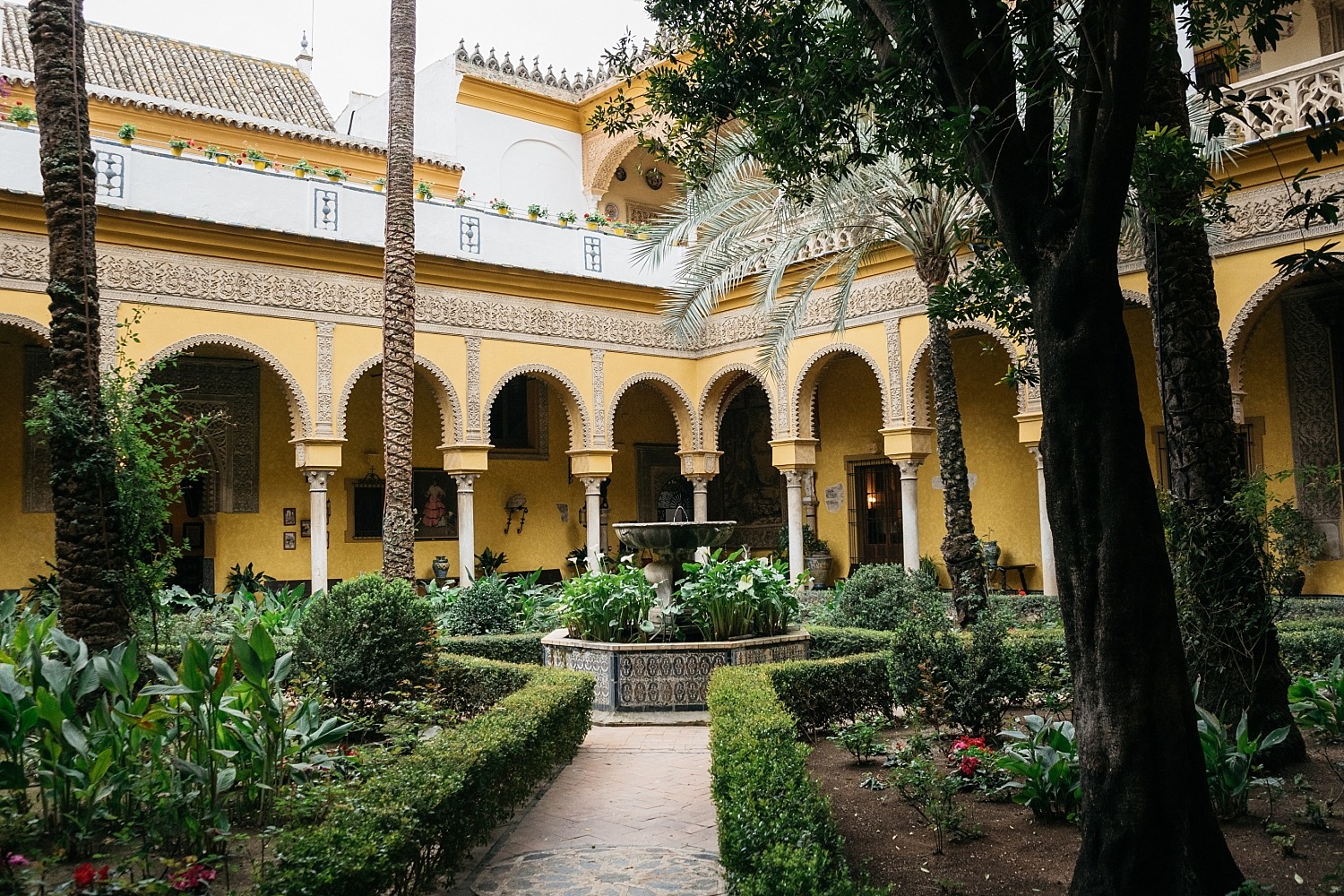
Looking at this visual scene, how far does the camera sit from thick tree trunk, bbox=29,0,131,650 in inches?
215

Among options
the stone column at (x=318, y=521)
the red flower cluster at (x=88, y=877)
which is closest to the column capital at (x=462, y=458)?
the stone column at (x=318, y=521)

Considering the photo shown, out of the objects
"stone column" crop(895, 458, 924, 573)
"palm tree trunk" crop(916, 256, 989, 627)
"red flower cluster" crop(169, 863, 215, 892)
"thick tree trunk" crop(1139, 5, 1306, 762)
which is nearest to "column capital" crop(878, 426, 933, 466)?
"stone column" crop(895, 458, 924, 573)

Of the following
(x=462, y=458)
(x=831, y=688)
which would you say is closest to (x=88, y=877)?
(x=831, y=688)

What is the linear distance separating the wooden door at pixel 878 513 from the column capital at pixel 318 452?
9.17 meters

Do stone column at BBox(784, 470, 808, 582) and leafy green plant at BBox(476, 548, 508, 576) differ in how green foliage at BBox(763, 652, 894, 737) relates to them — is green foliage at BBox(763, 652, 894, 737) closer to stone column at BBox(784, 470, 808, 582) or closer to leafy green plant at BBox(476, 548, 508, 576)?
stone column at BBox(784, 470, 808, 582)

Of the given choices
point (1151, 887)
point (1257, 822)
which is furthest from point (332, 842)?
point (1257, 822)

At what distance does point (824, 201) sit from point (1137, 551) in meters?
8.40

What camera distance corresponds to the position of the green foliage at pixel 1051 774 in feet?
14.0

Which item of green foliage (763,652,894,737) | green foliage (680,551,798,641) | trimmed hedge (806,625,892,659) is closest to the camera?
green foliage (763,652,894,737)

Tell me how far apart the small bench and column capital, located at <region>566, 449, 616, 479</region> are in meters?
6.32

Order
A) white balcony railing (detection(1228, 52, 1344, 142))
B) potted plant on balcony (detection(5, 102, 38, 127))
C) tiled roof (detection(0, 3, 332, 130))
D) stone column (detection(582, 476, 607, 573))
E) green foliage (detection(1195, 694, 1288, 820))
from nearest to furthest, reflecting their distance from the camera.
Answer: green foliage (detection(1195, 694, 1288, 820))
white balcony railing (detection(1228, 52, 1344, 142))
potted plant on balcony (detection(5, 102, 38, 127))
stone column (detection(582, 476, 607, 573))
tiled roof (detection(0, 3, 332, 130))

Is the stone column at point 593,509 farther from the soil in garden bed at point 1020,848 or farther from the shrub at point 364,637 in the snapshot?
the soil in garden bed at point 1020,848

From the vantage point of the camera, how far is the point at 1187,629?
198 inches

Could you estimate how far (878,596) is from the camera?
32.5 feet
